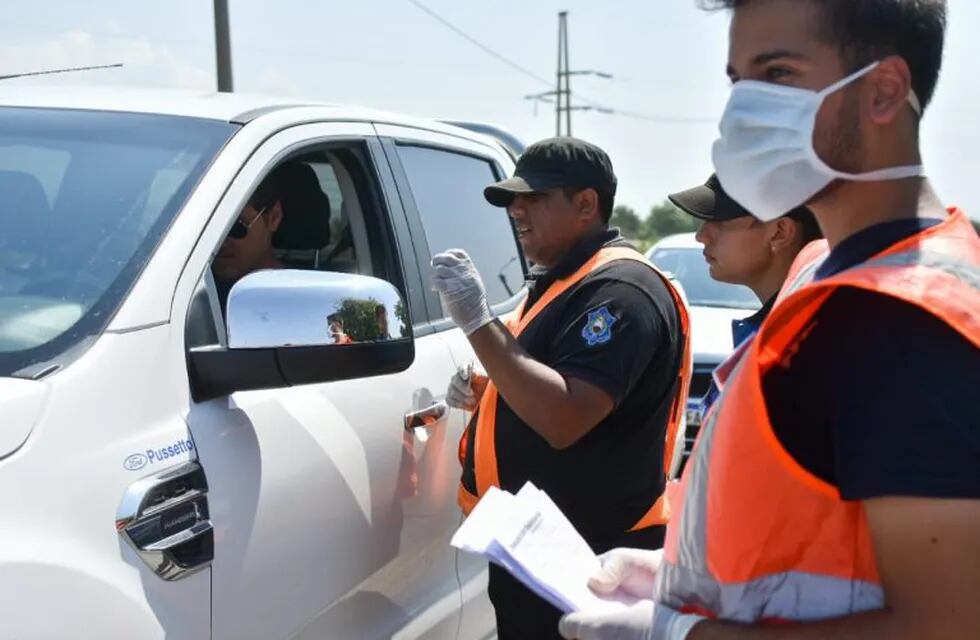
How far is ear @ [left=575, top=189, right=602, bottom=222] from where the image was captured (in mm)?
2777

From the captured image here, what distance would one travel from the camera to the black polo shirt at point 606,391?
2389 millimetres

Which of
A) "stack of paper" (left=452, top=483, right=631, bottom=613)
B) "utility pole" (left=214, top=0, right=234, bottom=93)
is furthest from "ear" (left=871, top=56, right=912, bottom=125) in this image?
"utility pole" (left=214, top=0, right=234, bottom=93)

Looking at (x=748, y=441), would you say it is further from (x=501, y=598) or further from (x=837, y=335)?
(x=501, y=598)

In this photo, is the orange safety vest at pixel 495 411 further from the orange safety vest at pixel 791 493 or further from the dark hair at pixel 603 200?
the orange safety vest at pixel 791 493

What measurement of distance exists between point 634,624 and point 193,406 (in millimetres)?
954

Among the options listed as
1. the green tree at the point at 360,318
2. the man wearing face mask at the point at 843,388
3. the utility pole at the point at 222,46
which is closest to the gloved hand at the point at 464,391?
the green tree at the point at 360,318

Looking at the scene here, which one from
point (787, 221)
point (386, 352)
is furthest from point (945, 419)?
point (787, 221)

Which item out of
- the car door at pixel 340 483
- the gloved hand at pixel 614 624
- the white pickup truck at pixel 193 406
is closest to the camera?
the gloved hand at pixel 614 624

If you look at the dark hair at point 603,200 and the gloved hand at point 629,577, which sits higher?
the dark hair at point 603,200

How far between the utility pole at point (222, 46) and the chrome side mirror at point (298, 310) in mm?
13649

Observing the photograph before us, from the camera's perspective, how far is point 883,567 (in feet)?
3.51

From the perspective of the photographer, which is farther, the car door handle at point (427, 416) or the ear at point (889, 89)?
the car door handle at point (427, 416)

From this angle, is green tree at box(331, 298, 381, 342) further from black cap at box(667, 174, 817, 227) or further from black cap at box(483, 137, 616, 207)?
black cap at box(667, 174, 817, 227)

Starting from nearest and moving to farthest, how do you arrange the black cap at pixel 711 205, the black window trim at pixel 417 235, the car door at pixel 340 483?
the car door at pixel 340 483, the black cap at pixel 711 205, the black window trim at pixel 417 235
